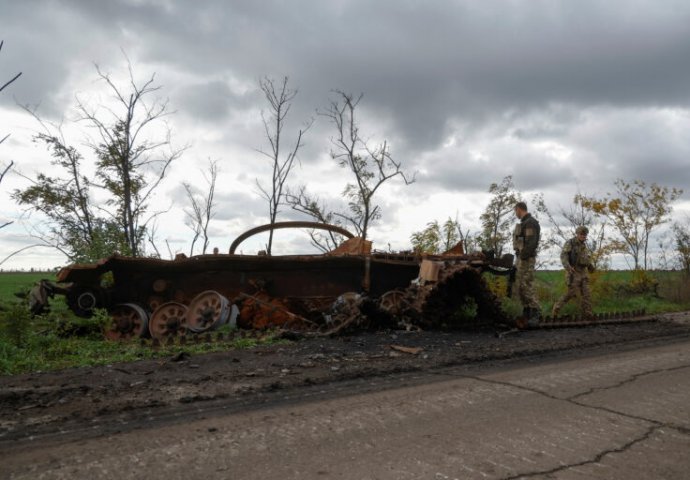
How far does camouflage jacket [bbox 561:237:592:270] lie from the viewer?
11.1 metres

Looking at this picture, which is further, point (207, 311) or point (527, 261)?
point (527, 261)

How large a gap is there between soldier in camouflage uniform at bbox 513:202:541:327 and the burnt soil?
1623 millimetres

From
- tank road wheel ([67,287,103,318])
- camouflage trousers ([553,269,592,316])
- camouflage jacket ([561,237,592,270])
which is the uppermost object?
camouflage jacket ([561,237,592,270])

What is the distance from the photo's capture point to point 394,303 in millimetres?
9055

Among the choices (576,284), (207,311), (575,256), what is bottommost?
(207,311)

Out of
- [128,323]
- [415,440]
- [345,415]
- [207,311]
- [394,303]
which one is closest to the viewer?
[415,440]

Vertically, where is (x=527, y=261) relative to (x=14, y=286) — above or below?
above

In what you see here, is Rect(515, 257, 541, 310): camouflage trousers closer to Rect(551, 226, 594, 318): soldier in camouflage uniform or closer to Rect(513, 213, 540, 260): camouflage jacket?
Rect(513, 213, 540, 260): camouflage jacket

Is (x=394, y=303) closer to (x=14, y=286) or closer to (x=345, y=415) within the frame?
(x=345, y=415)

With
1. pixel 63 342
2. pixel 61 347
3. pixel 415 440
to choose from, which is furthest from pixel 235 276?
pixel 415 440

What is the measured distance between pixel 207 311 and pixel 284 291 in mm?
1457

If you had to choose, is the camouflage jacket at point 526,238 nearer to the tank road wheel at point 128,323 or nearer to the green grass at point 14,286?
the tank road wheel at point 128,323

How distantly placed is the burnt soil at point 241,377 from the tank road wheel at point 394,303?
48cm

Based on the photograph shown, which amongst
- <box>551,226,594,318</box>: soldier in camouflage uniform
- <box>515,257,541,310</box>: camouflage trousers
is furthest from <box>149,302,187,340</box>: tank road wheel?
<box>551,226,594,318</box>: soldier in camouflage uniform
